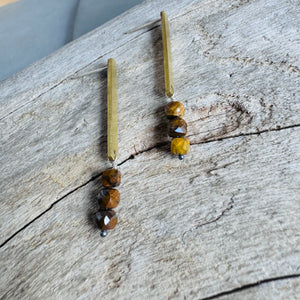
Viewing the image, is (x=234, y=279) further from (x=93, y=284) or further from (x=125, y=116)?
(x=125, y=116)

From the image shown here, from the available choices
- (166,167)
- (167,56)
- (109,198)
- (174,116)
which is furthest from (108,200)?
(167,56)

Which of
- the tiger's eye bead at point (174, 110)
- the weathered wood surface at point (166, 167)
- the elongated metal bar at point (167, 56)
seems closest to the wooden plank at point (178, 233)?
the weathered wood surface at point (166, 167)

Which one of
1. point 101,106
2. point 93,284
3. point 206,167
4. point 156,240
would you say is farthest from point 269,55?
point 93,284

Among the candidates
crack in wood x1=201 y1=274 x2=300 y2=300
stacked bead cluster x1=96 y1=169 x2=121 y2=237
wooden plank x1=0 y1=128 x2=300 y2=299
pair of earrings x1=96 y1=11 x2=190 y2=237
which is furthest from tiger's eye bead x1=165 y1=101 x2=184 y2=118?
crack in wood x1=201 y1=274 x2=300 y2=300

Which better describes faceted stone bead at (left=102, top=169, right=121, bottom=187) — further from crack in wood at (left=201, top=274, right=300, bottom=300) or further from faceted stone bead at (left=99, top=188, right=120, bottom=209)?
crack in wood at (left=201, top=274, right=300, bottom=300)

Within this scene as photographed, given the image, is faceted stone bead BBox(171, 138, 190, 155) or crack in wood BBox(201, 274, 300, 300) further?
faceted stone bead BBox(171, 138, 190, 155)

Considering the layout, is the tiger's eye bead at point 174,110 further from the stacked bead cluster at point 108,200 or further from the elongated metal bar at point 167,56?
the stacked bead cluster at point 108,200

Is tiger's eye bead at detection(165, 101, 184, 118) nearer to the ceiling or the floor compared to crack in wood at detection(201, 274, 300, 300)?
nearer to the ceiling
